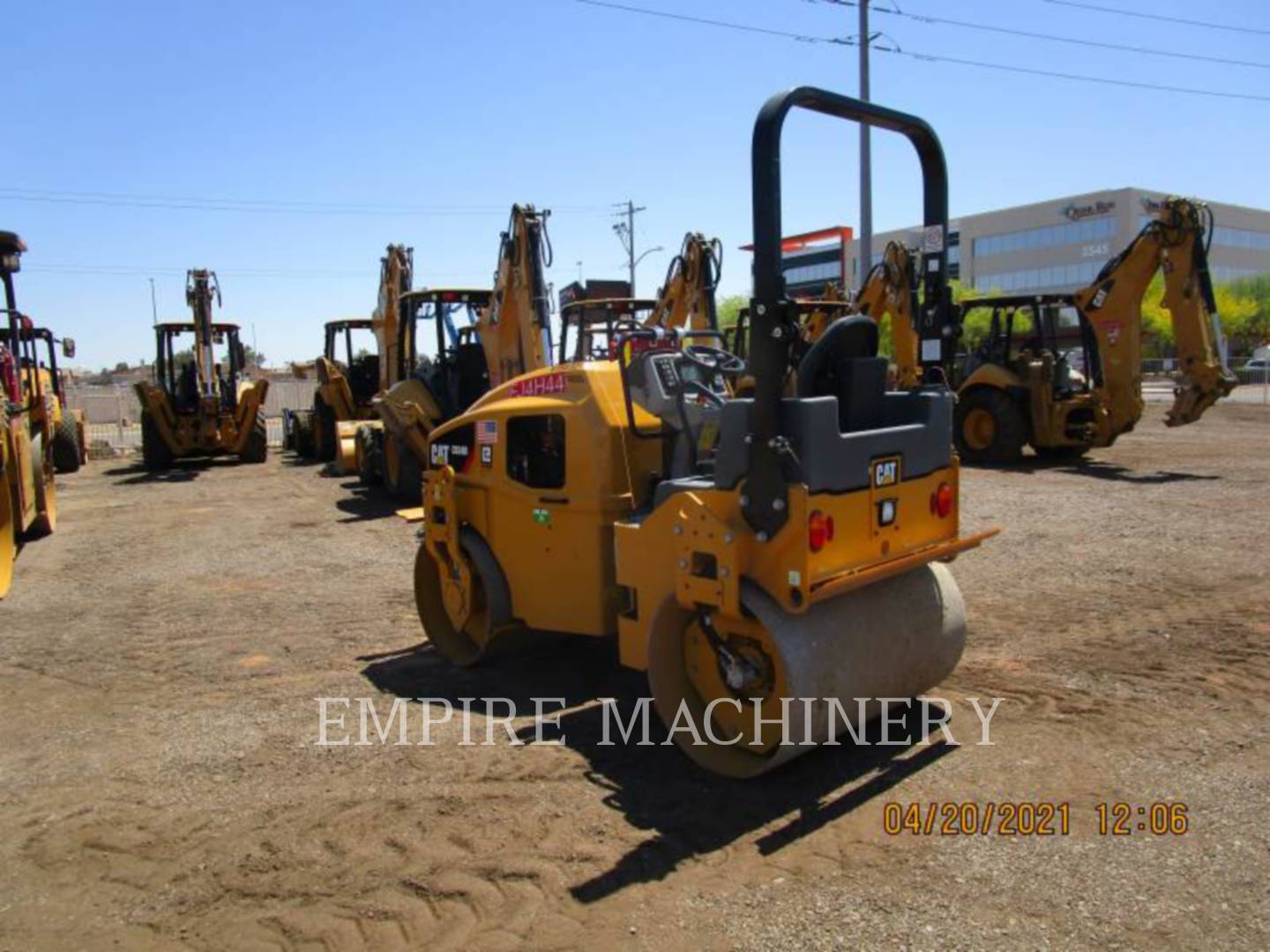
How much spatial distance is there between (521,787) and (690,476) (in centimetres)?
175

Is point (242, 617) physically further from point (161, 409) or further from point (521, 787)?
point (161, 409)

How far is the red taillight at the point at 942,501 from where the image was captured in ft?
14.8

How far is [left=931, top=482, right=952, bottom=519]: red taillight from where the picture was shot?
4.51m

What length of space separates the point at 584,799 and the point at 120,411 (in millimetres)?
25826

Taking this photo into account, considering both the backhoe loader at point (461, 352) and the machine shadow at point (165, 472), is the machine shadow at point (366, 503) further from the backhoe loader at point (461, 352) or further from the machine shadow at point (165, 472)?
the machine shadow at point (165, 472)

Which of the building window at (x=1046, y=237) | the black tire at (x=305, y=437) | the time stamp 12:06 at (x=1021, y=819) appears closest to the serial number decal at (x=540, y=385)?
the time stamp 12:06 at (x=1021, y=819)

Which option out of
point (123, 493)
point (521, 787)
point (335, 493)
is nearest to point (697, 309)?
point (335, 493)

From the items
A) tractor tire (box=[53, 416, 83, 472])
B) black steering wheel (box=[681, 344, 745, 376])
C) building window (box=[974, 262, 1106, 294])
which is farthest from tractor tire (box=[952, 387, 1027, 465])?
building window (box=[974, 262, 1106, 294])

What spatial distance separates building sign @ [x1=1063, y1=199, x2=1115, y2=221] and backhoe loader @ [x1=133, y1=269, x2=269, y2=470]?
65153 millimetres

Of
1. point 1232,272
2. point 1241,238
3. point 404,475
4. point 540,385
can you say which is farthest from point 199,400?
point 1241,238

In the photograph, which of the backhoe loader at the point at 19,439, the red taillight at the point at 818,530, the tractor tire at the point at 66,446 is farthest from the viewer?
the tractor tire at the point at 66,446

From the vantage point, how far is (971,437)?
50.7 ft

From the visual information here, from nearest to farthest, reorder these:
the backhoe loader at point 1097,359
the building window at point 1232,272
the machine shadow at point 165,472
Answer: the backhoe loader at point 1097,359, the machine shadow at point 165,472, the building window at point 1232,272

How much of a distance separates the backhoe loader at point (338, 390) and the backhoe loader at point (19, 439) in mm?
7031
